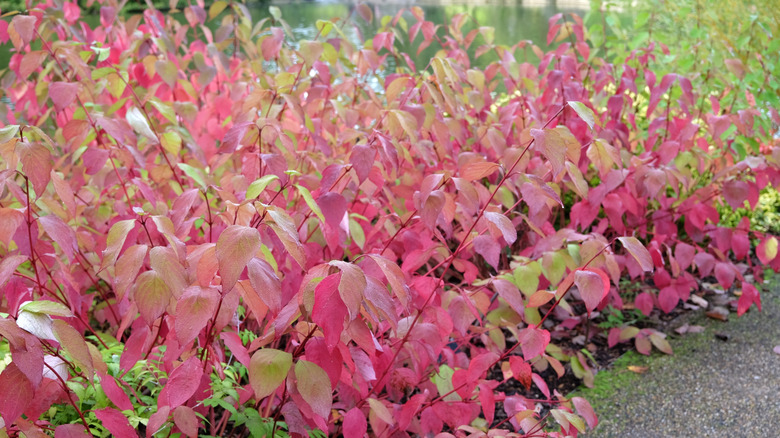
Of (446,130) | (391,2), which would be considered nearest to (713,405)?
(446,130)

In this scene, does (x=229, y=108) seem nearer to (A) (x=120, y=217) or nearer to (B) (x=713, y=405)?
(A) (x=120, y=217)

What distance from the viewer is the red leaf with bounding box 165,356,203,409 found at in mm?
921

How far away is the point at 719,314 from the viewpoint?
2322 mm

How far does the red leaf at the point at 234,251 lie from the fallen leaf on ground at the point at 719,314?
2032 mm

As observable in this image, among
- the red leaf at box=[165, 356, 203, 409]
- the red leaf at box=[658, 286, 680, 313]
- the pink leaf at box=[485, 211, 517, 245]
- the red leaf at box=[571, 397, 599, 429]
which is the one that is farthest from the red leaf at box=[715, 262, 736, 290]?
the red leaf at box=[165, 356, 203, 409]

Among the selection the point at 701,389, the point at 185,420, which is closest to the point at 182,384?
the point at 185,420

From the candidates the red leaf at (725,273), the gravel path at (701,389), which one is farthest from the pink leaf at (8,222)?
the red leaf at (725,273)

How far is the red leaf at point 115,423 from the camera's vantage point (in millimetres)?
949

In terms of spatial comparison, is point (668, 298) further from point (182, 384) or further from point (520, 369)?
point (182, 384)

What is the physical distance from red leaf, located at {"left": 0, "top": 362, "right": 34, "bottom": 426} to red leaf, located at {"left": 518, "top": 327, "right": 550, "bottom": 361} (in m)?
0.83

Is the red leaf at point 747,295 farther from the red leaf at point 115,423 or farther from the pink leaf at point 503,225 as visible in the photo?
the red leaf at point 115,423

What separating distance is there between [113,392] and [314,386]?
13.0 inches

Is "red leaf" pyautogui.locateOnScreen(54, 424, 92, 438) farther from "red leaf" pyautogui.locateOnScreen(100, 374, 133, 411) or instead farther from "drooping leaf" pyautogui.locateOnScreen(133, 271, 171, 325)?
"drooping leaf" pyautogui.locateOnScreen(133, 271, 171, 325)

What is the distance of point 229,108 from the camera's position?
2.16 m
